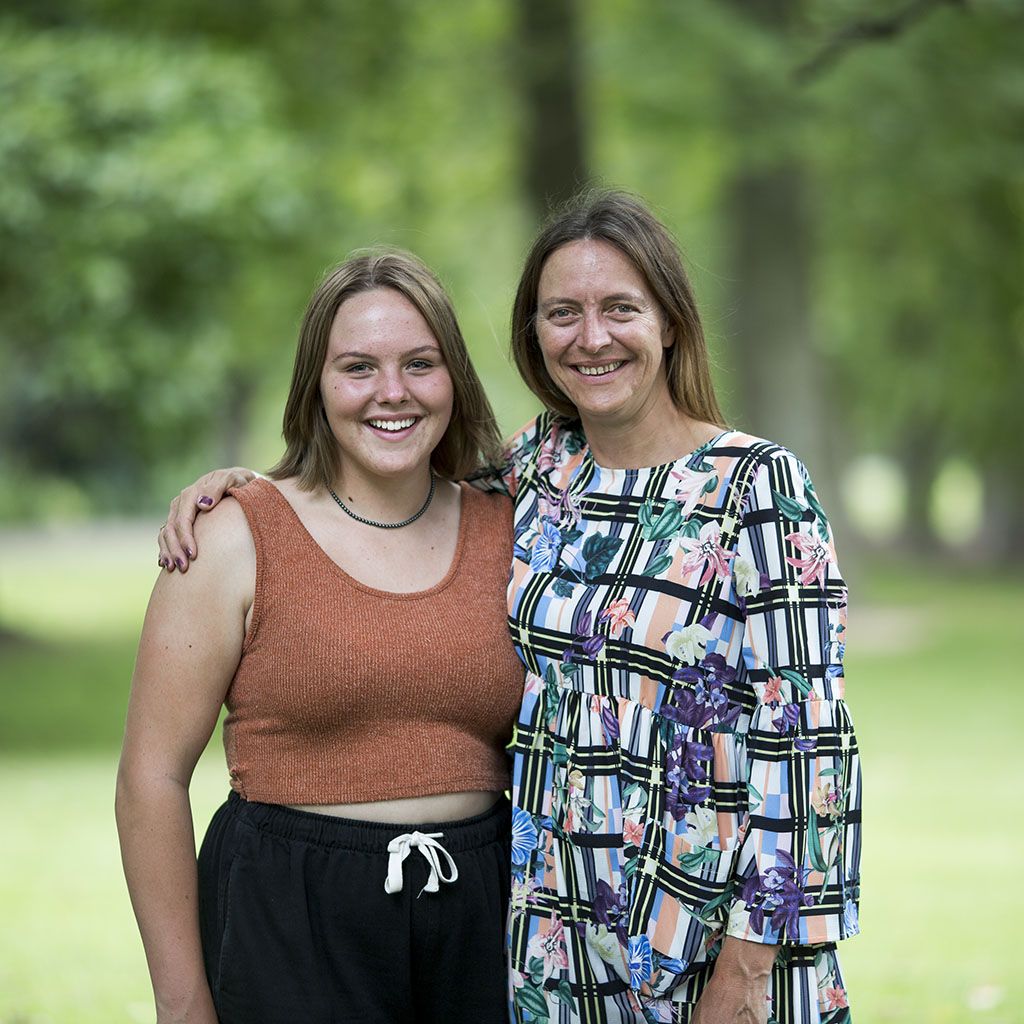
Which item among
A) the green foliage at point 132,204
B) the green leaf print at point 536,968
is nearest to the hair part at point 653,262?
the green leaf print at point 536,968

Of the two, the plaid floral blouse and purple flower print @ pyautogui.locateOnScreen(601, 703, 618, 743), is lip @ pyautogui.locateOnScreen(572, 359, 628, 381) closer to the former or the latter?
the plaid floral blouse

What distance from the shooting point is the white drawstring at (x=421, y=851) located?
8.44 feet

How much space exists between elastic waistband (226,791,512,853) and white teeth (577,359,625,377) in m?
0.96

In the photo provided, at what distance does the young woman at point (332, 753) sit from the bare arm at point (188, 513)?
0.11 ft

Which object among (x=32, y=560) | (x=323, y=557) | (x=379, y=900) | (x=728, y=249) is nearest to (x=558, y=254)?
(x=323, y=557)

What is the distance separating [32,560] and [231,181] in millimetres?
25005

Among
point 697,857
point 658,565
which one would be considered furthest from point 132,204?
point 697,857

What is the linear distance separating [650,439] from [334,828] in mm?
1014

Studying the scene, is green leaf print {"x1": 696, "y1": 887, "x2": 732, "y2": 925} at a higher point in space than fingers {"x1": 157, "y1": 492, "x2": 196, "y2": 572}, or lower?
lower

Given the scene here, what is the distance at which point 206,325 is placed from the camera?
10086 mm

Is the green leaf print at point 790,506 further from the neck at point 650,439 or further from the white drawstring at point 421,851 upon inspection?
the white drawstring at point 421,851

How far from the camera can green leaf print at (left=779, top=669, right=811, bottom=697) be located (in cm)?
243

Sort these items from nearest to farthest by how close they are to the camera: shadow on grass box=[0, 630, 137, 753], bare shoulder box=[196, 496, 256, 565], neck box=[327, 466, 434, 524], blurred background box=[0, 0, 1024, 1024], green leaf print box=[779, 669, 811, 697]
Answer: green leaf print box=[779, 669, 811, 697]
bare shoulder box=[196, 496, 256, 565]
neck box=[327, 466, 434, 524]
blurred background box=[0, 0, 1024, 1024]
shadow on grass box=[0, 630, 137, 753]

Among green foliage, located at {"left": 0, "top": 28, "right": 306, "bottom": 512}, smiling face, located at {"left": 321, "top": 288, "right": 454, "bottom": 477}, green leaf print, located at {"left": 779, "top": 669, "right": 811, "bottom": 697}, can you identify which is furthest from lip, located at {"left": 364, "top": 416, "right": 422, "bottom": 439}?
green foliage, located at {"left": 0, "top": 28, "right": 306, "bottom": 512}
